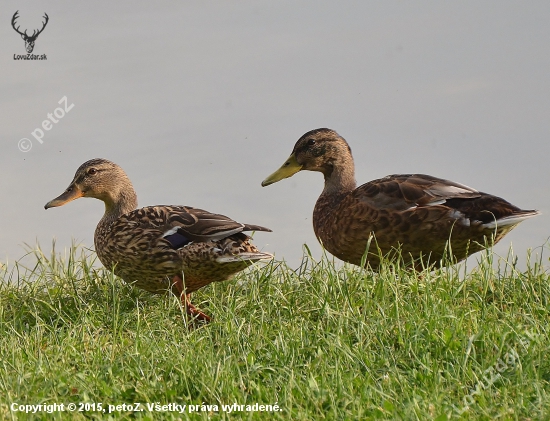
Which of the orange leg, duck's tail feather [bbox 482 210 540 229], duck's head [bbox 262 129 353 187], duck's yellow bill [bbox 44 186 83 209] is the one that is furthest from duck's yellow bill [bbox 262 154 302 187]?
duck's tail feather [bbox 482 210 540 229]

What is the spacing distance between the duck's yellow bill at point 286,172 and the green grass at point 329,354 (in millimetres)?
1653

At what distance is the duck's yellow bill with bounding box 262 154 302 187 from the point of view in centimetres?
876

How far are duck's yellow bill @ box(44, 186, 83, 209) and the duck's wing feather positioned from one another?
3229mm

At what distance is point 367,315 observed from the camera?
619 centimetres

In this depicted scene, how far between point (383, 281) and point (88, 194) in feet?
12.8

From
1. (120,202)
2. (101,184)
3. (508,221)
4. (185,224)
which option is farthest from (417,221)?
(101,184)

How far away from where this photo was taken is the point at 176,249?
24.6 feet

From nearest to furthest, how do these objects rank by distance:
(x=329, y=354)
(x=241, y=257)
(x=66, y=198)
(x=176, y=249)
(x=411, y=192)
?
(x=329, y=354) < (x=241, y=257) < (x=176, y=249) < (x=411, y=192) < (x=66, y=198)

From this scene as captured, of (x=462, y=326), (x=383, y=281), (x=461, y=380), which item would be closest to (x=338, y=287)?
(x=383, y=281)

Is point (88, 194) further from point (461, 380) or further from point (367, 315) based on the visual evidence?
point (461, 380)

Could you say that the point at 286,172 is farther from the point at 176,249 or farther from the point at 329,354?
the point at 329,354

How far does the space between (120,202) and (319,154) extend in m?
2.30

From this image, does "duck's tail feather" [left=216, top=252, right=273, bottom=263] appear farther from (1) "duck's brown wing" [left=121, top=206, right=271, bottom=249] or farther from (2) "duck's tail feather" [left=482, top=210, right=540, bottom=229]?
(2) "duck's tail feather" [left=482, top=210, right=540, bottom=229]

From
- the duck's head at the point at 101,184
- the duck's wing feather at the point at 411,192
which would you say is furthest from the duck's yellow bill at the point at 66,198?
the duck's wing feather at the point at 411,192
